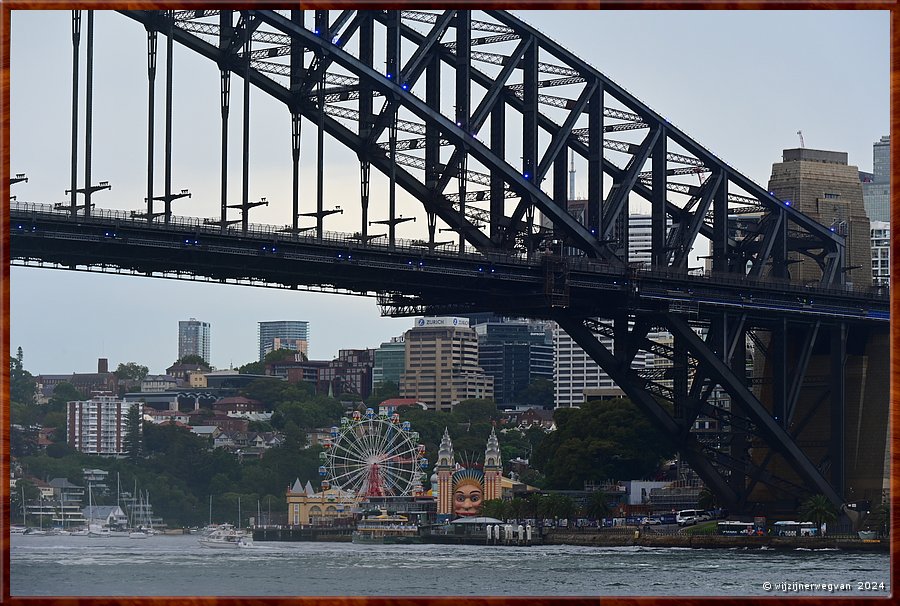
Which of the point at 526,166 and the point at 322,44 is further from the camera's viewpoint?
the point at 526,166

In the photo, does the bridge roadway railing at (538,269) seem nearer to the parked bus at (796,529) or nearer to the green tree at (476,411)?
the parked bus at (796,529)

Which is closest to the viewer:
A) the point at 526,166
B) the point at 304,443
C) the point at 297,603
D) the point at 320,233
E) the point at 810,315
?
the point at 297,603

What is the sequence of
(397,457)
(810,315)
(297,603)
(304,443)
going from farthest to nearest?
(304,443) < (397,457) < (810,315) < (297,603)

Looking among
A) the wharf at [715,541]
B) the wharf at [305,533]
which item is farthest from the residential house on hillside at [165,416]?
the wharf at [715,541]

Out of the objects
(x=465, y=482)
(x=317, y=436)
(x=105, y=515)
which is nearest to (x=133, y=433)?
(x=105, y=515)

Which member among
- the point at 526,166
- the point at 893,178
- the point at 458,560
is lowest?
the point at 458,560

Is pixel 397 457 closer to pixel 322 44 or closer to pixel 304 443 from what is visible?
pixel 304 443

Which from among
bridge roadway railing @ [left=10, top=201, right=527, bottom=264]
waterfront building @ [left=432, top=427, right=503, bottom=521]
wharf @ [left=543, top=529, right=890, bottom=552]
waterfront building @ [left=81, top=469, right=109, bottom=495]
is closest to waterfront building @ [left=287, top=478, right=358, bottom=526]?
waterfront building @ [left=432, top=427, right=503, bottom=521]

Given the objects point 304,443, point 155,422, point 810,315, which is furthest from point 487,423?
point 810,315
